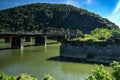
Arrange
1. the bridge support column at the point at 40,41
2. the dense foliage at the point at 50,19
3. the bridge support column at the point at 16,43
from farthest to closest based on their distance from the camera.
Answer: the dense foliage at the point at 50,19
the bridge support column at the point at 40,41
the bridge support column at the point at 16,43

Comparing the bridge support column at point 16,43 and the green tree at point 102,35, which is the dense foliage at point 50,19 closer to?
the green tree at point 102,35

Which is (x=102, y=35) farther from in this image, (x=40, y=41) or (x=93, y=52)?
(x=40, y=41)

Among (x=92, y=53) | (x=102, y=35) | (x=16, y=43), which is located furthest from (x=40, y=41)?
(x=92, y=53)

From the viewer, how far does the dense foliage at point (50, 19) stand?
6191 inches

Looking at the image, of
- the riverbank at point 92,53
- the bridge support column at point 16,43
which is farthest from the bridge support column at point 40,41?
the riverbank at point 92,53

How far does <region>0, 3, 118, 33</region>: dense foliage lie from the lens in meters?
157

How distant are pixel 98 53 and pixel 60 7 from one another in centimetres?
14430

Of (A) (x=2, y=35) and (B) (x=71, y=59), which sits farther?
(A) (x=2, y=35)

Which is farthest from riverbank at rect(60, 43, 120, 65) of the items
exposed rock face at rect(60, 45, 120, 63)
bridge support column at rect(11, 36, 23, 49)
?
bridge support column at rect(11, 36, 23, 49)

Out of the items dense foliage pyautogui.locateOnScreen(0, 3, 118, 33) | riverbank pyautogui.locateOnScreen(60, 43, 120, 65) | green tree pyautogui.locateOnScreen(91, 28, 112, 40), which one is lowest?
riverbank pyautogui.locateOnScreen(60, 43, 120, 65)

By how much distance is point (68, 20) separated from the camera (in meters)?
169

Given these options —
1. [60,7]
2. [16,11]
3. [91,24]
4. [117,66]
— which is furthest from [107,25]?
[117,66]

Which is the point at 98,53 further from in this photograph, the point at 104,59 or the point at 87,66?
the point at 87,66

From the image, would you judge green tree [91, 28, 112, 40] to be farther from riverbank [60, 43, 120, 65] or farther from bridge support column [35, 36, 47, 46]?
bridge support column [35, 36, 47, 46]
